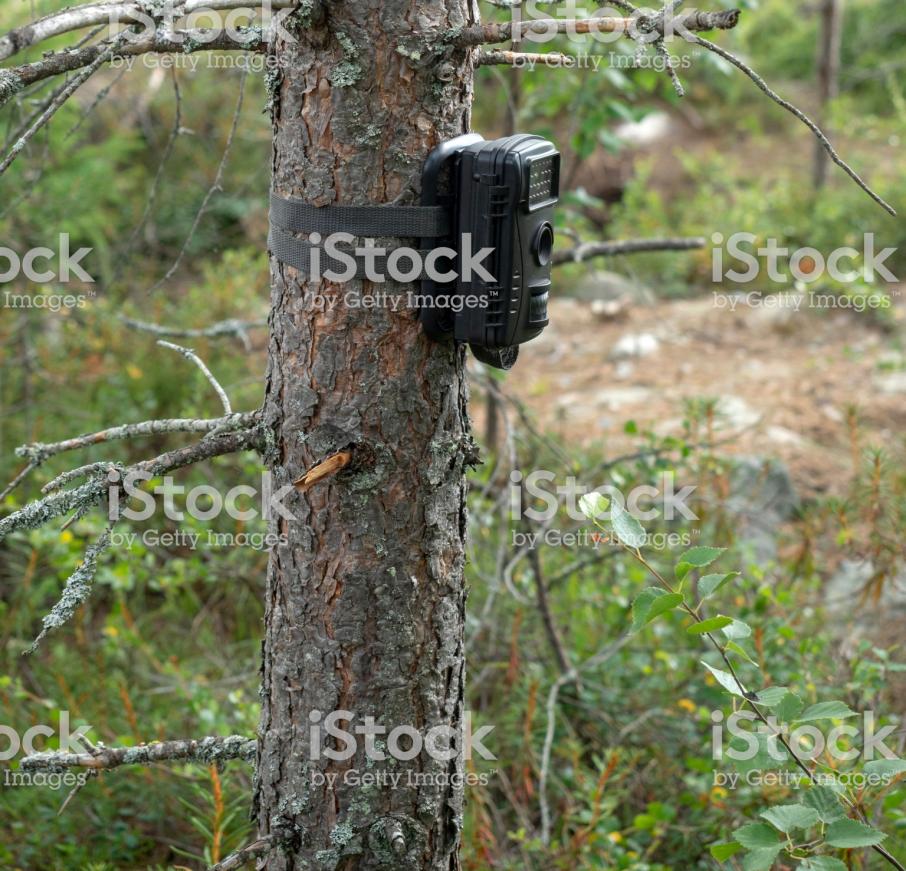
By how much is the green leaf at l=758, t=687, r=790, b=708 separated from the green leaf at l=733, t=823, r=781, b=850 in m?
0.22

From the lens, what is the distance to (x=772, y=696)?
180 centimetres

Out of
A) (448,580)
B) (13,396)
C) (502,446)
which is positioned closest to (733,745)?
(448,580)

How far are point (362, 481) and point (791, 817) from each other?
3.08ft

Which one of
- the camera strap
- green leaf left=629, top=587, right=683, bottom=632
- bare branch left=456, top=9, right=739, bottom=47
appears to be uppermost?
bare branch left=456, top=9, right=739, bottom=47

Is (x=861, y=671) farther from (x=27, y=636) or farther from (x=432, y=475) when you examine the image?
(x=27, y=636)

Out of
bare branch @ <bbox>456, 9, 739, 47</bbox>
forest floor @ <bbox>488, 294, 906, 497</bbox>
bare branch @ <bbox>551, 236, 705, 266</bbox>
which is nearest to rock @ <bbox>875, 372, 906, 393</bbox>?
forest floor @ <bbox>488, 294, 906, 497</bbox>

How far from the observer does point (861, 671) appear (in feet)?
9.01

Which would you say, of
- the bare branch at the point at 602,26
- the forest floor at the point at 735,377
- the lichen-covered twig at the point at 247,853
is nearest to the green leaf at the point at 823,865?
the lichen-covered twig at the point at 247,853

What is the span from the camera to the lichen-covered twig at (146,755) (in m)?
1.91

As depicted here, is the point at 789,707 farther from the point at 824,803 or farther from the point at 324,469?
the point at 324,469

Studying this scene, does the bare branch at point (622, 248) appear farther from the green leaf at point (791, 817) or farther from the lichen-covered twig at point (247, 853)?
the lichen-covered twig at point (247, 853)

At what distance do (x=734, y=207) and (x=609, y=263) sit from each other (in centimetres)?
114

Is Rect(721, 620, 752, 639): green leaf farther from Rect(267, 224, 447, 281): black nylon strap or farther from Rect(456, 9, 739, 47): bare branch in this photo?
Rect(456, 9, 739, 47): bare branch

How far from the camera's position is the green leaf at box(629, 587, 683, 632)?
173 centimetres
